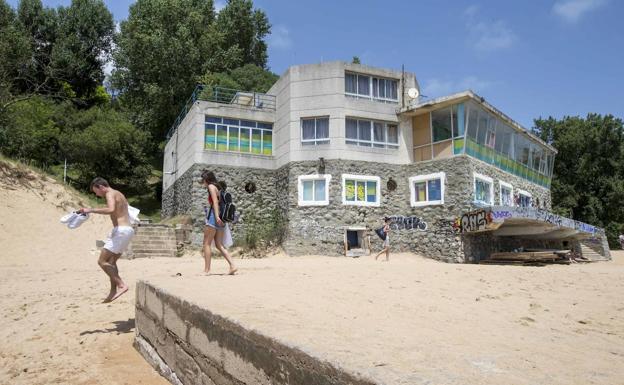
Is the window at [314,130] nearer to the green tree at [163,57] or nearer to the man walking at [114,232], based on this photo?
the man walking at [114,232]

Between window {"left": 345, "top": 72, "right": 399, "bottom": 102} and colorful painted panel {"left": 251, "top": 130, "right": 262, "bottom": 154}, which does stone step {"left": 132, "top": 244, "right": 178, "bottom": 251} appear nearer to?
colorful painted panel {"left": 251, "top": 130, "right": 262, "bottom": 154}

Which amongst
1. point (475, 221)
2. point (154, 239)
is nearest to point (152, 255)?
point (154, 239)

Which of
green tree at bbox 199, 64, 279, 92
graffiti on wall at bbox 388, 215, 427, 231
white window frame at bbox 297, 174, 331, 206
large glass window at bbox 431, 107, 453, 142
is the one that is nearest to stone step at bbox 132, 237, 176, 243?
white window frame at bbox 297, 174, 331, 206

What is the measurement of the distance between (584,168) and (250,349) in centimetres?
4727

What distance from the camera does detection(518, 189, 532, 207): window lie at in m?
26.2

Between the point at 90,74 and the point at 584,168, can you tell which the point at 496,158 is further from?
the point at 90,74

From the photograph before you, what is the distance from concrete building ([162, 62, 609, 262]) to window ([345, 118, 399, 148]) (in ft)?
0.17

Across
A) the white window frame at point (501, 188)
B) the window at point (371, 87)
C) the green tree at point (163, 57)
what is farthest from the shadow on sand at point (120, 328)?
the green tree at point (163, 57)

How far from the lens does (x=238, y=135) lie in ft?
78.1

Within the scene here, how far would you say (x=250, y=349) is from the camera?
3117 millimetres

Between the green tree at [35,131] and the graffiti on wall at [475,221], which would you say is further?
the green tree at [35,131]

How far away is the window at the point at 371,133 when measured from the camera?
73.2 feet

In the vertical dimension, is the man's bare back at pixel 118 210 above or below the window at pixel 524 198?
below

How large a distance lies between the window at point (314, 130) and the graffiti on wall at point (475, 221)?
748 centimetres
